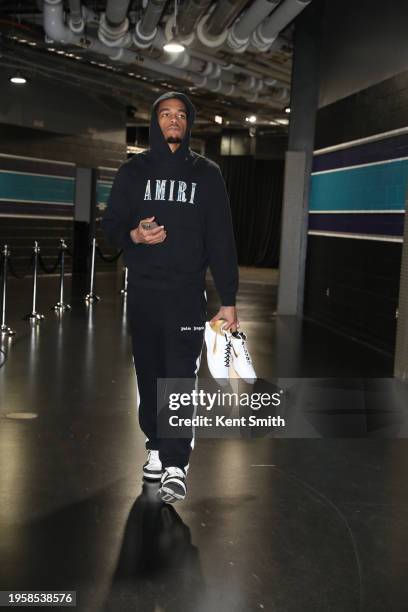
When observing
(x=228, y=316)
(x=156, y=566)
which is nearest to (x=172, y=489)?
(x=156, y=566)

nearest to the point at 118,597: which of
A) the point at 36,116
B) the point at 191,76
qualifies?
the point at 191,76

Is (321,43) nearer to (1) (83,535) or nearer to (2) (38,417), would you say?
(2) (38,417)

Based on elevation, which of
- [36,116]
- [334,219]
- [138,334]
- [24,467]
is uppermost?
[36,116]

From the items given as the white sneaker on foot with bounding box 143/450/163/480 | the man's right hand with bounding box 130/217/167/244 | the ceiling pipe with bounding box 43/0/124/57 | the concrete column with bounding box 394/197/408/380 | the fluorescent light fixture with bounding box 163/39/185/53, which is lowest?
the white sneaker on foot with bounding box 143/450/163/480

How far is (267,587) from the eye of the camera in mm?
2514

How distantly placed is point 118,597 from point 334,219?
7419 mm

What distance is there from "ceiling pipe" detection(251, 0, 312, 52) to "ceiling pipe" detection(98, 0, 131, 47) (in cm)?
158

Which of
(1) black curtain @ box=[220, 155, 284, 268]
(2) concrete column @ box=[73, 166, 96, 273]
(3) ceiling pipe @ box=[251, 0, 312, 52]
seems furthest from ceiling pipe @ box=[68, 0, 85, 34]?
(1) black curtain @ box=[220, 155, 284, 268]

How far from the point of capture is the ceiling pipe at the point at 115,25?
846cm

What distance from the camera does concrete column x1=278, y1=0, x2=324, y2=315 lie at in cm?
995

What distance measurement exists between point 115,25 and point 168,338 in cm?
695

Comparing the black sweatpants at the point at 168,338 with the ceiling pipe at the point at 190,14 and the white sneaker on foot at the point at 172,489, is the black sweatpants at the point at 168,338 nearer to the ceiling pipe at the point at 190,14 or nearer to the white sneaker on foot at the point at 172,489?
the white sneaker on foot at the point at 172,489

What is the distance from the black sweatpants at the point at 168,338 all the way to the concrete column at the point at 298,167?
7.11 metres

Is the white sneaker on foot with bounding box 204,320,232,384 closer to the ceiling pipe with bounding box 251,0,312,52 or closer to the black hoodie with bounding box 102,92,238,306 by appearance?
the black hoodie with bounding box 102,92,238,306
